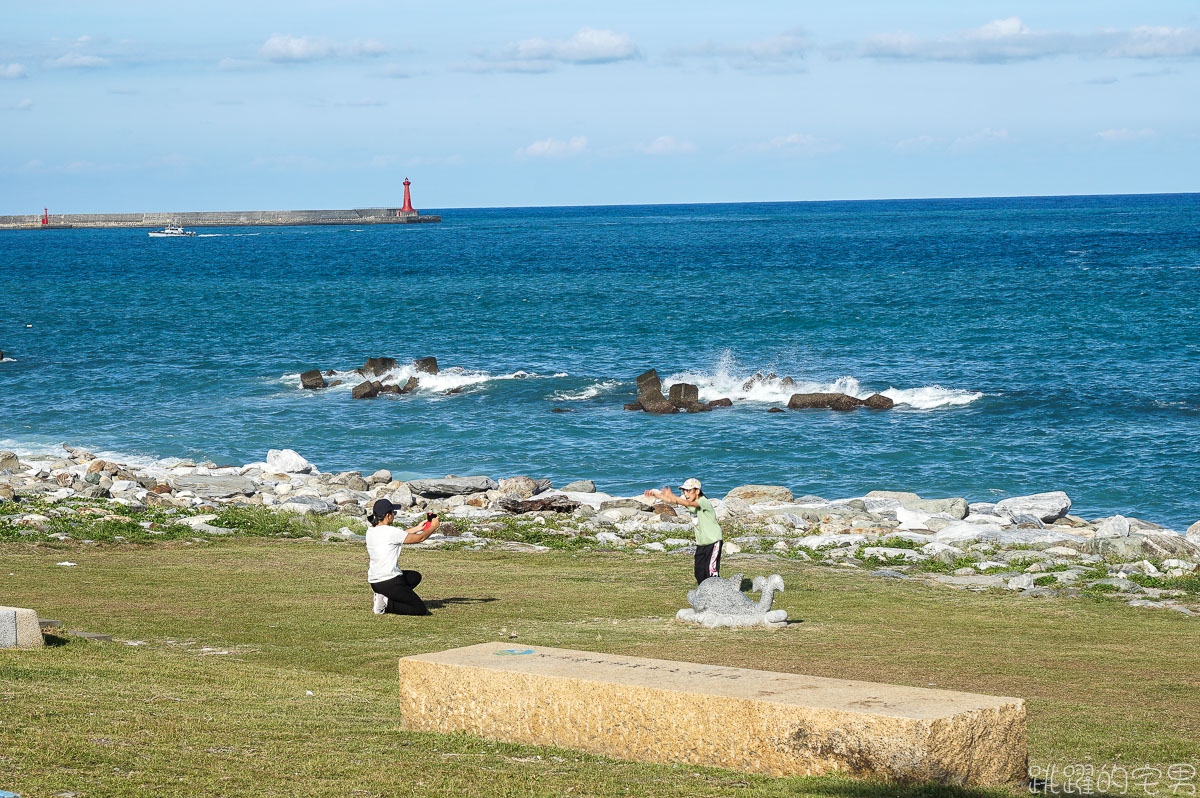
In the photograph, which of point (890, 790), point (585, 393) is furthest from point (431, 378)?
point (890, 790)

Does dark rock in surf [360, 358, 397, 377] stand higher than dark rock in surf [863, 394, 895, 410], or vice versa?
dark rock in surf [360, 358, 397, 377]

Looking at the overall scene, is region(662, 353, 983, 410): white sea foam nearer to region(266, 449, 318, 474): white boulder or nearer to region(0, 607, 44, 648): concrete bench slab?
region(266, 449, 318, 474): white boulder

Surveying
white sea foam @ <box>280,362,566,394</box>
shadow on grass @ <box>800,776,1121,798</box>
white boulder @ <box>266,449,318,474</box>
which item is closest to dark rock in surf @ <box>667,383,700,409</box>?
white sea foam @ <box>280,362,566,394</box>

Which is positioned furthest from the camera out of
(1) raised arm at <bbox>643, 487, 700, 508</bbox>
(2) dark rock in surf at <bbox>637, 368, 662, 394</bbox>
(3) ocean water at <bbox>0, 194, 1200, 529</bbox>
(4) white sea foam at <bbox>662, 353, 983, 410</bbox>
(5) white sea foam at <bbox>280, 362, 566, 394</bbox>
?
(5) white sea foam at <bbox>280, 362, 566, 394</bbox>

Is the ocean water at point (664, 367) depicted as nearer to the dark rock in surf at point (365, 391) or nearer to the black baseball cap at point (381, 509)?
the dark rock in surf at point (365, 391)

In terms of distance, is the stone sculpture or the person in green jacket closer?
the stone sculpture

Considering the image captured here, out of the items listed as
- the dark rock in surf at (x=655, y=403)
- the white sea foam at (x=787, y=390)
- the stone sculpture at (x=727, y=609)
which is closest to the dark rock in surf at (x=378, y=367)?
the white sea foam at (x=787, y=390)

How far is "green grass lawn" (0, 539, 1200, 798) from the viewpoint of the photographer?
742cm

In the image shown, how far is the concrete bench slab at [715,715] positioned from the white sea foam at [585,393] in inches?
1286

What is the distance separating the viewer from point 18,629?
11.2m

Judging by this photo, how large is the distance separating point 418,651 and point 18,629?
371 centimetres

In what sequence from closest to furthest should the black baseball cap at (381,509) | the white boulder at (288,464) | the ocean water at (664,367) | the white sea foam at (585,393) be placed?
the black baseball cap at (381,509) → the white boulder at (288,464) → the ocean water at (664,367) → the white sea foam at (585,393)

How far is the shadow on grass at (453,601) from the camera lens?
1495 cm

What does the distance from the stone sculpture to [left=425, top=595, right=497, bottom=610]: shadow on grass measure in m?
2.84
